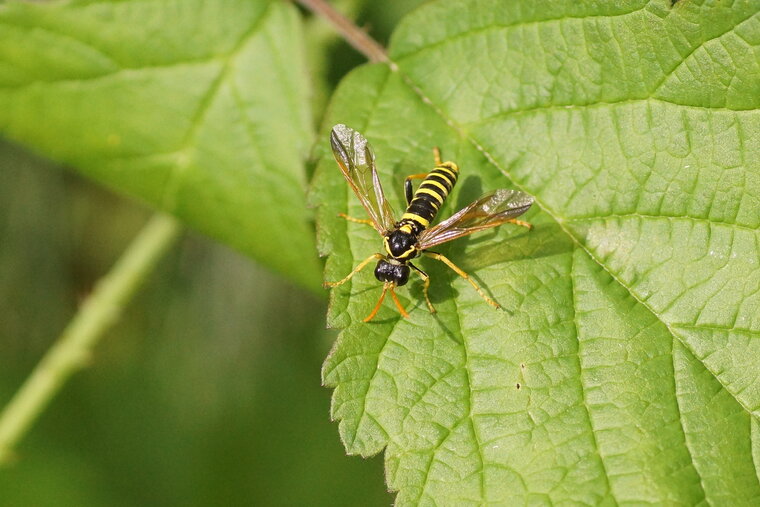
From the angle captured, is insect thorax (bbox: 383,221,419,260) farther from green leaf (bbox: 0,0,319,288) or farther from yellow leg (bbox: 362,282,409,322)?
green leaf (bbox: 0,0,319,288)

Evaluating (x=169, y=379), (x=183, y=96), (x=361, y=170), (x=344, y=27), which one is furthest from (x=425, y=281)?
(x=169, y=379)

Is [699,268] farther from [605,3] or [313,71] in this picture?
[313,71]

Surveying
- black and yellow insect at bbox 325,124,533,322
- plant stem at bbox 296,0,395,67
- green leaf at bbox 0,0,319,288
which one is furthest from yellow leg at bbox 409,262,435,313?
plant stem at bbox 296,0,395,67

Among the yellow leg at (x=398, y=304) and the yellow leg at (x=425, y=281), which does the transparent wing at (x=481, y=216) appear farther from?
the yellow leg at (x=398, y=304)

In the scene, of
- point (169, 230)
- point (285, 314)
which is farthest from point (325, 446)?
point (169, 230)

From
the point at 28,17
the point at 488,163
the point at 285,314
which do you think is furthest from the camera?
the point at 285,314

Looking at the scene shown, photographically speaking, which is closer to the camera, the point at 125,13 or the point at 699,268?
the point at 699,268

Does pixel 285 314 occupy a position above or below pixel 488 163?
above
